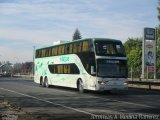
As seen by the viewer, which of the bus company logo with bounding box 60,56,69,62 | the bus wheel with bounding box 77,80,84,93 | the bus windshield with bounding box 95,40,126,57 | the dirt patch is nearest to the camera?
the dirt patch

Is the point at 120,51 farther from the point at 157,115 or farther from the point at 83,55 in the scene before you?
the point at 157,115

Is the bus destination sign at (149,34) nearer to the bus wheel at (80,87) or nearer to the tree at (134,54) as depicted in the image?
the tree at (134,54)

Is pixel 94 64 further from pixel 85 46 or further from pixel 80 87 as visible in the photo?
pixel 80 87

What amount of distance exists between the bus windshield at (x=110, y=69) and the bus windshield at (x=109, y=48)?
1.83 ft

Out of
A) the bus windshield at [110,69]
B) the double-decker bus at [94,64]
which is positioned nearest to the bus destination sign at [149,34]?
the double-decker bus at [94,64]

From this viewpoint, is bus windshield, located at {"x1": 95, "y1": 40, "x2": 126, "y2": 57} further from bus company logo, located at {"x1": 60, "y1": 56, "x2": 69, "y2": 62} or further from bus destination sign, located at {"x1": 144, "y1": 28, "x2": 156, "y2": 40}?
bus destination sign, located at {"x1": 144, "y1": 28, "x2": 156, "y2": 40}

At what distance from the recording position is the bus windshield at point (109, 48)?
29.5 m

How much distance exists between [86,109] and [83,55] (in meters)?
12.0

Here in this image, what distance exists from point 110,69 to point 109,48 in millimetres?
1476

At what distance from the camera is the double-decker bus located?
95.8 feet

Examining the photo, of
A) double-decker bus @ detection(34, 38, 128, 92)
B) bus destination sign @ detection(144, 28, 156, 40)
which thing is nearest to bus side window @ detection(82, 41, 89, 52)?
double-decker bus @ detection(34, 38, 128, 92)

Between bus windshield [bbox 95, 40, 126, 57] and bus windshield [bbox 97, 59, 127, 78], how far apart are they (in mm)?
558

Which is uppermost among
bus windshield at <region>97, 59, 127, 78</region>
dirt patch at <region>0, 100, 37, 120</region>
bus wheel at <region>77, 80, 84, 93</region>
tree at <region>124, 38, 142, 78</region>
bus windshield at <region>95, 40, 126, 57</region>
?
tree at <region>124, 38, 142, 78</region>

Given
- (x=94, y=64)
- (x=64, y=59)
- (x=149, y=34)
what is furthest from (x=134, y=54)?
(x=94, y=64)
